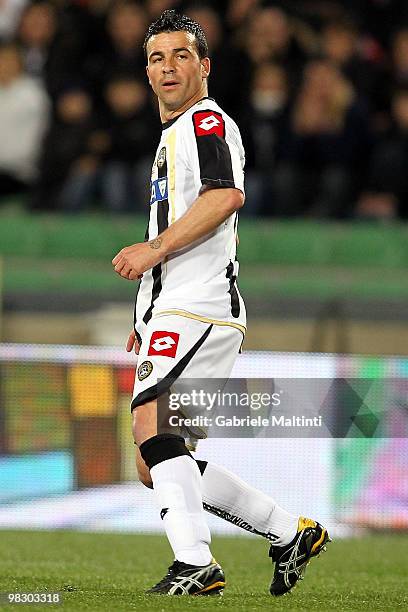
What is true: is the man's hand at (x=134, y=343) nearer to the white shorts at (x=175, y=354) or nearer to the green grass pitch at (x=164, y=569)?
the white shorts at (x=175, y=354)

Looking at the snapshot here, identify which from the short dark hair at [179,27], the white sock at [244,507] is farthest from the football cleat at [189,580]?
the short dark hair at [179,27]

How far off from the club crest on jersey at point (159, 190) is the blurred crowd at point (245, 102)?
5.82 m

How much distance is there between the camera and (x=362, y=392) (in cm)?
723

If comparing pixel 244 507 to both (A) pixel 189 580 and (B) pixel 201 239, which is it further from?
(B) pixel 201 239

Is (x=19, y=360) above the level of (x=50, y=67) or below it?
below

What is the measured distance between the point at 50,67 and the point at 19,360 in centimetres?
419

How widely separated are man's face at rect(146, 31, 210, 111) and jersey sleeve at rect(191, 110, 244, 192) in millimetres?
111

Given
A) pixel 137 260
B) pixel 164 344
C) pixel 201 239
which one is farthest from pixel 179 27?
pixel 164 344

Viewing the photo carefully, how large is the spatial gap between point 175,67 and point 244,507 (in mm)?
1571

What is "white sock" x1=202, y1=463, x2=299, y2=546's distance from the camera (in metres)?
4.53

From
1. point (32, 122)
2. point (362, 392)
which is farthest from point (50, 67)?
point (362, 392)

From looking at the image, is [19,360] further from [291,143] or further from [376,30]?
[376,30]

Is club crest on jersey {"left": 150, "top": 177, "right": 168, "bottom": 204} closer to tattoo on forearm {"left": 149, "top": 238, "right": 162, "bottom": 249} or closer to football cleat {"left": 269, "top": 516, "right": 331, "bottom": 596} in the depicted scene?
tattoo on forearm {"left": 149, "top": 238, "right": 162, "bottom": 249}

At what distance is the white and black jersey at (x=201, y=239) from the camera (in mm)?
4348
